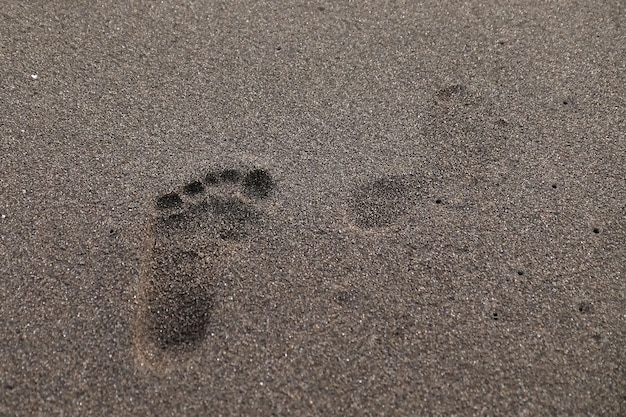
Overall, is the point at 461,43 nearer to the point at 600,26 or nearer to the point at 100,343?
the point at 600,26

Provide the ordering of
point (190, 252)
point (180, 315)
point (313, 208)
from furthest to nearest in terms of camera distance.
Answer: point (313, 208)
point (190, 252)
point (180, 315)

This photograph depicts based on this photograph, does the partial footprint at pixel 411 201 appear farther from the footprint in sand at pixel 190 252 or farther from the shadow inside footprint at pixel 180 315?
→ the shadow inside footprint at pixel 180 315

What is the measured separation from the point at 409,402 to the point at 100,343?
1.01m

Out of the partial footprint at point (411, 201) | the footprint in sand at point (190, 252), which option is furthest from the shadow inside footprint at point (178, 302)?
the partial footprint at point (411, 201)

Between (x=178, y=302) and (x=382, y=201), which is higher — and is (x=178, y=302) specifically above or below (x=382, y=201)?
below

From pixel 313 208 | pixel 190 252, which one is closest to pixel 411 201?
pixel 313 208

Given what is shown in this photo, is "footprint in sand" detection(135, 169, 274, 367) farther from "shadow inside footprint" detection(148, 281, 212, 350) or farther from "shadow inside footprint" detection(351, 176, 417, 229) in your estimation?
"shadow inside footprint" detection(351, 176, 417, 229)

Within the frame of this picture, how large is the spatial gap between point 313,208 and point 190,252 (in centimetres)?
48

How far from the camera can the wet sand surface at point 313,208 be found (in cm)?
190

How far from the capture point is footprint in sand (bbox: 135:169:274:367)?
195 cm

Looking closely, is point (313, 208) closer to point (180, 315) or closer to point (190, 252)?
point (190, 252)

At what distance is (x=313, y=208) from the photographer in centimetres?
223

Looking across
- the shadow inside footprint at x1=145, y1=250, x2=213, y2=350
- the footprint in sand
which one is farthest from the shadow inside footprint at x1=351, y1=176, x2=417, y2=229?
the shadow inside footprint at x1=145, y1=250, x2=213, y2=350

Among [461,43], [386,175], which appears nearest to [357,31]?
[461,43]
